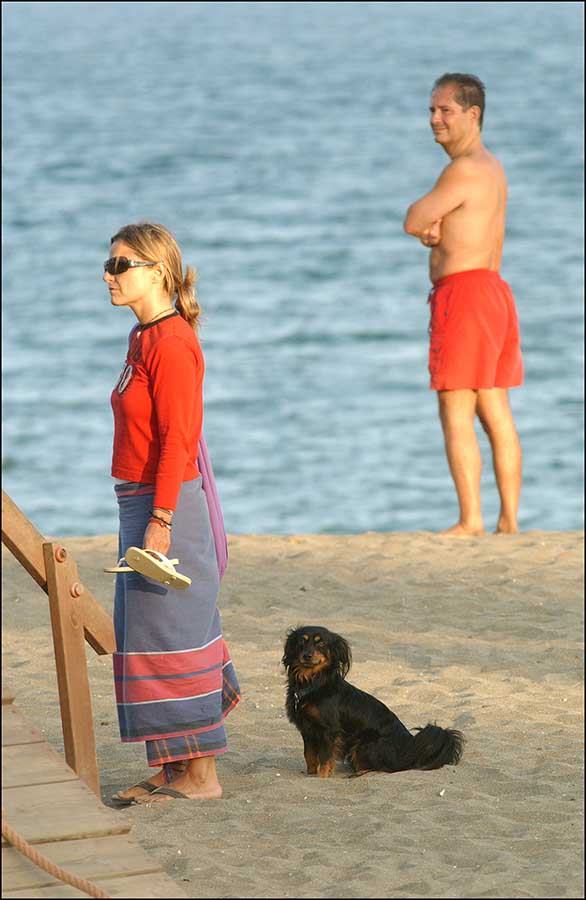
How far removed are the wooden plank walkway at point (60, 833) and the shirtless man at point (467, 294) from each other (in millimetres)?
5171

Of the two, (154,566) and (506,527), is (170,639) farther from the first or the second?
(506,527)

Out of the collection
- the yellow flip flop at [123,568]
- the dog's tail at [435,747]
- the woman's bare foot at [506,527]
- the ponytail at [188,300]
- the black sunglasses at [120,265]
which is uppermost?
the black sunglasses at [120,265]

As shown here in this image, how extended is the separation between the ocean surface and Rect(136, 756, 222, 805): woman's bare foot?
11595mm

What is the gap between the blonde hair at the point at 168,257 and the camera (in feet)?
15.2

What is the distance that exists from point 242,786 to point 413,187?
3889 cm

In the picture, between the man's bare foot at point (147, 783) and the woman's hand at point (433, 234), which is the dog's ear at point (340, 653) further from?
the woman's hand at point (433, 234)

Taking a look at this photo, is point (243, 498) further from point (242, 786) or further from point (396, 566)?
point (242, 786)

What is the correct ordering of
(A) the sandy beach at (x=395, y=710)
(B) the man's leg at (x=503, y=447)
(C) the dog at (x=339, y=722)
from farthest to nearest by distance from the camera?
(B) the man's leg at (x=503, y=447) < (C) the dog at (x=339, y=722) < (A) the sandy beach at (x=395, y=710)

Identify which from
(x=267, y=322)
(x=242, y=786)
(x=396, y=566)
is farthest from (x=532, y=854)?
(x=267, y=322)

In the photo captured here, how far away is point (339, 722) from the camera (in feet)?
16.8

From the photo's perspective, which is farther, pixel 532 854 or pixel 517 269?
pixel 517 269

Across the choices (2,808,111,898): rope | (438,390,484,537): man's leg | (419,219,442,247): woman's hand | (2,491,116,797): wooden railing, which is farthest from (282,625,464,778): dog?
(419,219,442,247): woman's hand

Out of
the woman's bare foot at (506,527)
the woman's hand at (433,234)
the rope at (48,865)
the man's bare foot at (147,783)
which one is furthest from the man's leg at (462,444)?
the rope at (48,865)

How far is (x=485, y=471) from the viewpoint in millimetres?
18500
